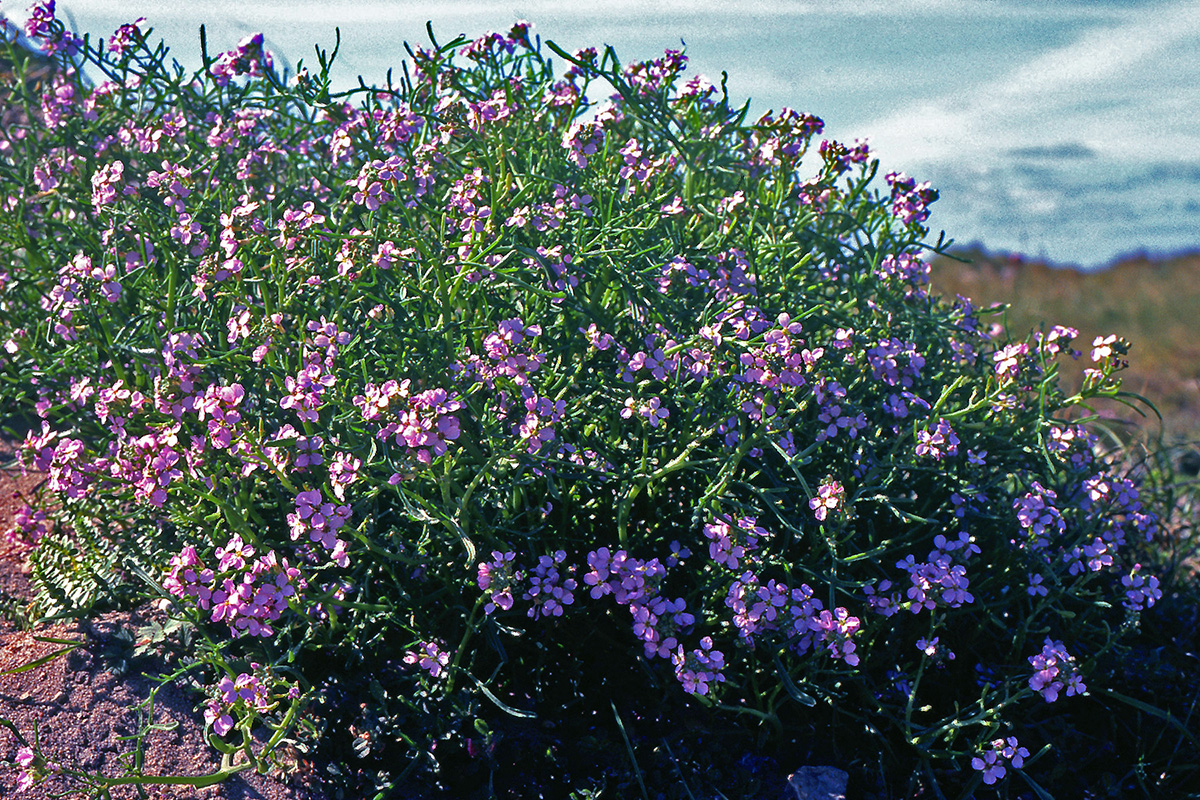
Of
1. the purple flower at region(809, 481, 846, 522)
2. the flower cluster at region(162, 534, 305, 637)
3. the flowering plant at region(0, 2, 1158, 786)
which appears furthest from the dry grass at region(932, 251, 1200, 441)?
the flower cluster at region(162, 534, 305, 637)

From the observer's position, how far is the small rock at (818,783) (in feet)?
7.98

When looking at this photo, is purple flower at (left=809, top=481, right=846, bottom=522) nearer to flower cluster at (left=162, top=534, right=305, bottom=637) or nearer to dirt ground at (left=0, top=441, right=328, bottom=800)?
flower cluster at (left=162, top=534, right=305, bottom=637)

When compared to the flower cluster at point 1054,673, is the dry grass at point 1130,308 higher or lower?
higher

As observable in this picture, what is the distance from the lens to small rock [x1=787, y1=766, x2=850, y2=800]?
2.43 metres

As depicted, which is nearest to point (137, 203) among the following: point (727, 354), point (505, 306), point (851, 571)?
point (505, 306)

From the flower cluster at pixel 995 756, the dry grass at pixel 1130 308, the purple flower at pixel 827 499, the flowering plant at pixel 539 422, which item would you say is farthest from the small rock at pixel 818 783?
the dry grass at pixel 1130 308

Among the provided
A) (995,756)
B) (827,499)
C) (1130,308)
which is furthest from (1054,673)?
(1130,308)

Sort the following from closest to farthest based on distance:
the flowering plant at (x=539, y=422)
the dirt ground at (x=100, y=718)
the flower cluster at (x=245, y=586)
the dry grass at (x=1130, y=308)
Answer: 1. the flower cluster at (x=245, y=586)
2. the flowering plant at (x=539, y=422)
3. the dirt ground at (x=100, y=718)
4. the dry grass at (x=1130, y=308)

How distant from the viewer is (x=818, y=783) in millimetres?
2461

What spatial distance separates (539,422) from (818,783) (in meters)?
1.15

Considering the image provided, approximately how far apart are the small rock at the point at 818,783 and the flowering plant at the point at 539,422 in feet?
0.52

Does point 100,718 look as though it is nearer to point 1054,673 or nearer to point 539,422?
point 539,422

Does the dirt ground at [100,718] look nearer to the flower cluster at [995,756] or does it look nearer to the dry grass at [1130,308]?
the flower cluster at [995,756]

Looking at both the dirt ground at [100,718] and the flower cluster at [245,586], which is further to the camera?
the dirt ground at [100,718]
